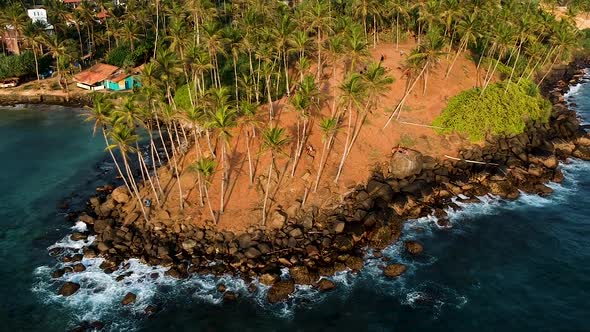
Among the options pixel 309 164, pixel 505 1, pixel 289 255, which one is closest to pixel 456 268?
pixel 289 255

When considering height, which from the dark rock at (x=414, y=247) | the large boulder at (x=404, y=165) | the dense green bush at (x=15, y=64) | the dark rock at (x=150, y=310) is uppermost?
the dense green bush at (x=15, y=64)

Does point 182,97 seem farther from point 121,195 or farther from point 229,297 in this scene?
point 229,297

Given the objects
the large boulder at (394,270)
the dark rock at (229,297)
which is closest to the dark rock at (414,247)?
the large boulder at (394,270)

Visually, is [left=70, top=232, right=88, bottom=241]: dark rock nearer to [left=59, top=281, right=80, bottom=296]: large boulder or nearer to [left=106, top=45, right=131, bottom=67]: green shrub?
[left=59, top=281, right=80, bottom=296]: large boulder

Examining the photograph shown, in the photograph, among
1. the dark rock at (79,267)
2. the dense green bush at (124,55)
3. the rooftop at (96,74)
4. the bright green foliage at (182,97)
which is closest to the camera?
the dark rock at (79,267)

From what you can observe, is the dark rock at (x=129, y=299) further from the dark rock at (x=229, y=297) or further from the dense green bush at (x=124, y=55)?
the dense green bush at (x=124, y=55)

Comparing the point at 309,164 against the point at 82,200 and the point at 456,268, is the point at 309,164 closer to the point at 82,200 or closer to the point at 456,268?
the point at 456,268
